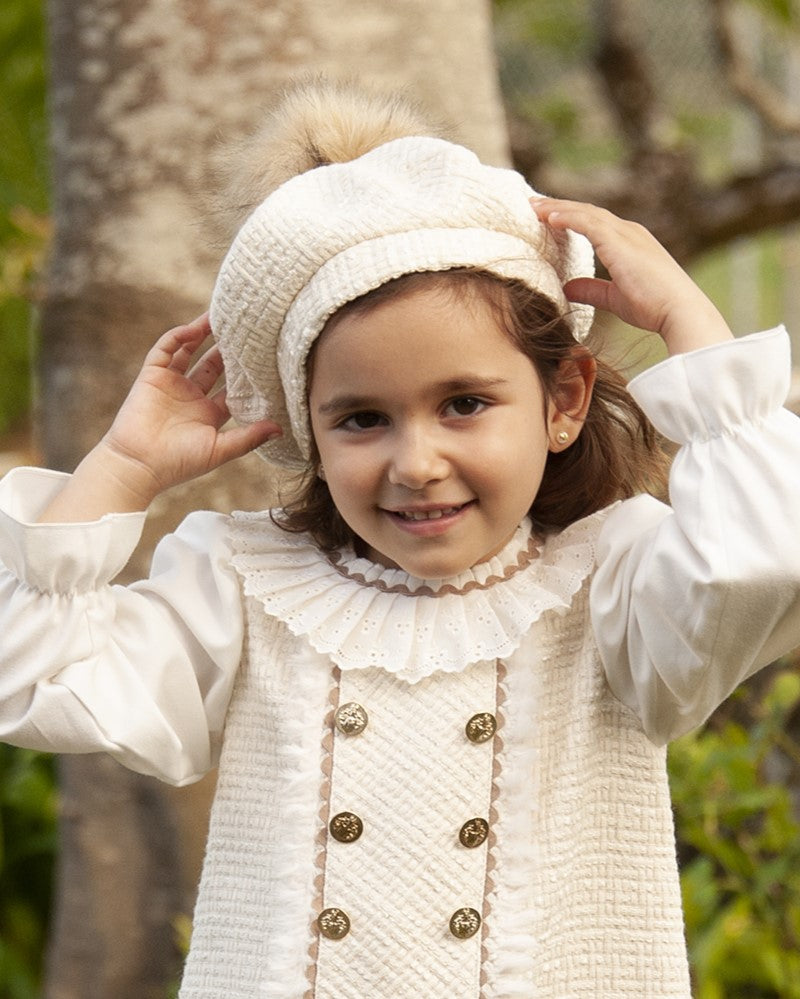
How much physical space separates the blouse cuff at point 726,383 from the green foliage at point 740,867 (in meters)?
1.29

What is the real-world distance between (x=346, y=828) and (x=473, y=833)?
0.54 feet

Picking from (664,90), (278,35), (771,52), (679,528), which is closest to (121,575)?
(278,35)

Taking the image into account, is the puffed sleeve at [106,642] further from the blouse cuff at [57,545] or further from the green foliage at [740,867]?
the green foliage at [740,867]

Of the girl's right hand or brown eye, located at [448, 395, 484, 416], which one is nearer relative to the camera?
brown eye, located at [448, 395, 484, 416]

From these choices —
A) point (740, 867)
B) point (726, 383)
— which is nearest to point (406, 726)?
point (726, 383)

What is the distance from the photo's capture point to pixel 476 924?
1860mm

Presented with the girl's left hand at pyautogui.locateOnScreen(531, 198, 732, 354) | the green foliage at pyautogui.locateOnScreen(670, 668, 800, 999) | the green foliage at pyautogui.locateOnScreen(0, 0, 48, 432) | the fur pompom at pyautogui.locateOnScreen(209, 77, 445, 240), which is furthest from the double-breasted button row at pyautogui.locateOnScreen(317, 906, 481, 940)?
the green foliage at pyautogui.locateOnScreen(0, 0, 48, 432)

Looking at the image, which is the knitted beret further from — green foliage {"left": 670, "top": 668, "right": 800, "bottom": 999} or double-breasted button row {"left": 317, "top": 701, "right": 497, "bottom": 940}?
green foliage {"left": 670, "top": 668, "right": 800, "bottom": 999}

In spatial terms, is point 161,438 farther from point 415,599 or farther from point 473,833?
point 473,833

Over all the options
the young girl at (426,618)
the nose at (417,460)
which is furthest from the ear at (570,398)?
the nose at (417,460)

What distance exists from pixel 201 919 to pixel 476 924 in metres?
0.41

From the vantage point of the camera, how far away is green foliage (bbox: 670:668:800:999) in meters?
3.00

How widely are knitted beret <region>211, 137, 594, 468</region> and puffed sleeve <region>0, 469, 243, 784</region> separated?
0.96ft

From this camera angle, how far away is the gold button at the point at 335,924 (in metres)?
1.86
